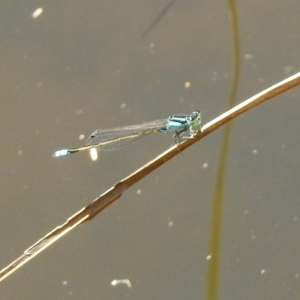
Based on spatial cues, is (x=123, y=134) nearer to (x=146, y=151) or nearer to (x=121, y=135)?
(x=121, y=135)

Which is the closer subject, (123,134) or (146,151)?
(123,134)

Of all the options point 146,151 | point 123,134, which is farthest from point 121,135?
point 146,151

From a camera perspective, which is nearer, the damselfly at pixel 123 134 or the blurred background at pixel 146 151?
the damselfly at pixel 123 134

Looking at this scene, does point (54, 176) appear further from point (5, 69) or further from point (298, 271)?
point (298, 271)

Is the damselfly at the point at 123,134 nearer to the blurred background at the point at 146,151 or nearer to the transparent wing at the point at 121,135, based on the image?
the transparent wing at the point at 121,135

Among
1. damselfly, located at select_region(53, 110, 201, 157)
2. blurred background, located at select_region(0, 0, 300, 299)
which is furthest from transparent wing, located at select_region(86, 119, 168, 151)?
blurred background, located at select_region(0, 0, 300, 299)

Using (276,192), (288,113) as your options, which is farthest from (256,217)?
(288,113)

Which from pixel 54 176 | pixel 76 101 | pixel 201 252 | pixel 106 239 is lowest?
pixel 201 252

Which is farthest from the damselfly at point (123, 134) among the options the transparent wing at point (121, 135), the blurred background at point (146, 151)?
the blurred background at point (146, 151)
